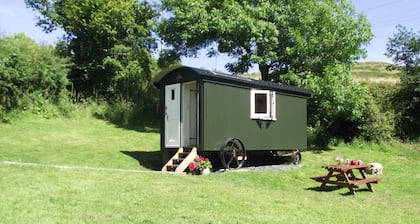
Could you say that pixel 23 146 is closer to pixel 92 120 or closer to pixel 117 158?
pixel 117 158

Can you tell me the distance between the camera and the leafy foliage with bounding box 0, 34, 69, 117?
1428 cm

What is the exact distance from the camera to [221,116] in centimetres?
1005

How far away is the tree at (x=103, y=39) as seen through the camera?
18656 millimetres

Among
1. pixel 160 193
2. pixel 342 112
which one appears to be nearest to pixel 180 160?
pixel 160 193

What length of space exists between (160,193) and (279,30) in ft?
36.5

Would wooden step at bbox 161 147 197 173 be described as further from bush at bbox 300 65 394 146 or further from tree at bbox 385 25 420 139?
tree at bbox 385 25 420 139

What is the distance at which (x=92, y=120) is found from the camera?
1667 centimetres

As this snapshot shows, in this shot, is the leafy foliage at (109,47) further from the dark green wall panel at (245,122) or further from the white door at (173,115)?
the dark green wall panel at (245,122)

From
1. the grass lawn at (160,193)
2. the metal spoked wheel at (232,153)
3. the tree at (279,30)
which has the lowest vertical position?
the grass lawn at (160,193)

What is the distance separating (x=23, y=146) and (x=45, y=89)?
5.30 metres

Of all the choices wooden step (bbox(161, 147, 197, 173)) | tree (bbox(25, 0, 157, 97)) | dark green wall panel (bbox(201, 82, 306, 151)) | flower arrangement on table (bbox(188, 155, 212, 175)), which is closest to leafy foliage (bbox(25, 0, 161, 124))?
tree (bbox(25, 0, 157, 97))

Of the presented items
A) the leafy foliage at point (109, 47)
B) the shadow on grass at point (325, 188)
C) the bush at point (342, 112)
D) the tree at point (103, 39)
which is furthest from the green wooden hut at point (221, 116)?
the tree at point (103, 39)

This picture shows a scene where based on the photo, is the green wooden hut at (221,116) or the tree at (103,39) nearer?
the green wooden hut at (221,116)

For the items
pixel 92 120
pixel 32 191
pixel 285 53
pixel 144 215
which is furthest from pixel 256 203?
pixel 92 120
